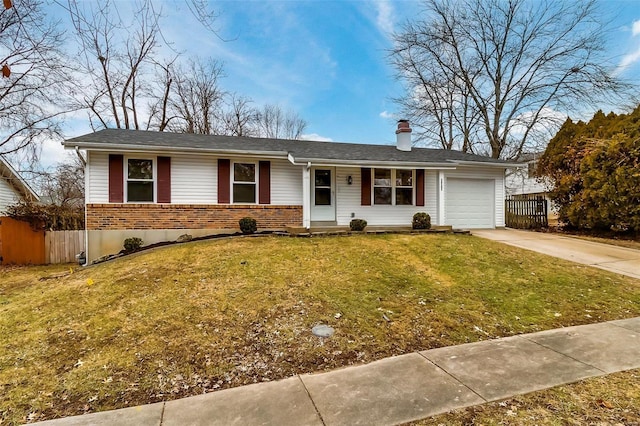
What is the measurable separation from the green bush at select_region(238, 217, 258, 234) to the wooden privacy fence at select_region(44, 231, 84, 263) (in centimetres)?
616

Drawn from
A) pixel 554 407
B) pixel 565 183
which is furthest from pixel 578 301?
pixel 565 183

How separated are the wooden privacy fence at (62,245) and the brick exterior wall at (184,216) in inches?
108

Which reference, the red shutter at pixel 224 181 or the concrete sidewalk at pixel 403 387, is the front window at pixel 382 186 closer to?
the red shutter at pixel 224 181

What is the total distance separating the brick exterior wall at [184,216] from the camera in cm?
995

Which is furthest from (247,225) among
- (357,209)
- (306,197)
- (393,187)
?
(393,187)

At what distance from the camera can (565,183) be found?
13.0 m

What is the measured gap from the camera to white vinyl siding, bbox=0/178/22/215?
50.2 feet

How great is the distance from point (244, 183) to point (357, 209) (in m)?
4.19

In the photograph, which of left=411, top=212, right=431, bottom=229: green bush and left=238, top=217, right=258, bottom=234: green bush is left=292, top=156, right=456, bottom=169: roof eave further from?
left=238, top=217, right=258, bottom=234: green bush

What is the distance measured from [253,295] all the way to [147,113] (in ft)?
71.0

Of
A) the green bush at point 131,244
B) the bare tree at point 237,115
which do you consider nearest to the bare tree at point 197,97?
the bare tree at point 237,115

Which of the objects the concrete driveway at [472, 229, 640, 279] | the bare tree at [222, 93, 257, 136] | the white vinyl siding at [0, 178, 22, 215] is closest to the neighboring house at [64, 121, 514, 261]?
the concrete driveway at [472, 229, 640, 279]

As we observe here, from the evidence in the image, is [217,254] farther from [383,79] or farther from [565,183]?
[383,79]

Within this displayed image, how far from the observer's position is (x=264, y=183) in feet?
37.2
